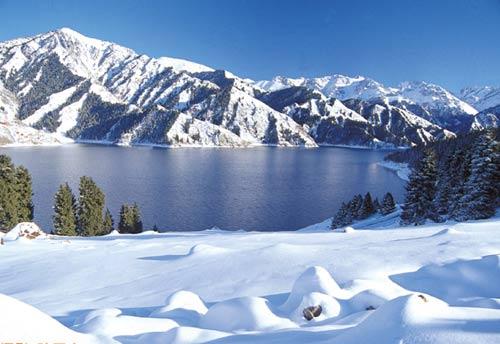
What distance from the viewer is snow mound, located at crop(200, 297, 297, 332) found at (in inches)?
313

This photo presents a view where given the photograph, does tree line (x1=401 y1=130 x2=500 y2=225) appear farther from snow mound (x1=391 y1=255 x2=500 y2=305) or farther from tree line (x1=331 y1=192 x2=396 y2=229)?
snow mound (x1=391 y1=255 x2=500 y2=305)

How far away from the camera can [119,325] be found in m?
8.04

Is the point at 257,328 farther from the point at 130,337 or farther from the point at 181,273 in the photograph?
the point at 181,273

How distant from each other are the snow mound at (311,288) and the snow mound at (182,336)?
82.8 inches

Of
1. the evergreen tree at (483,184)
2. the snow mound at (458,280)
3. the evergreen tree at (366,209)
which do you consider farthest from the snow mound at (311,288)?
the evergreen tree at (366,209)

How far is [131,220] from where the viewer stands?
202ft

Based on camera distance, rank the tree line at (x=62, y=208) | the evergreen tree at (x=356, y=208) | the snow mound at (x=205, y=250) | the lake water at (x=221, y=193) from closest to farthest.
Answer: the snow mound at (x=205, y=250), the tree line at (x=62, y=208), the evergreen tree at (x=356, y=208), the lake water at (x=221, y=193)

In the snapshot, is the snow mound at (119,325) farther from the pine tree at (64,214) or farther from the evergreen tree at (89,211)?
the evergreen tree at (89,211)

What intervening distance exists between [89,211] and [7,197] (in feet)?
39.0

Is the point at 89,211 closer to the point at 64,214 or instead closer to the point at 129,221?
the point at 64,214

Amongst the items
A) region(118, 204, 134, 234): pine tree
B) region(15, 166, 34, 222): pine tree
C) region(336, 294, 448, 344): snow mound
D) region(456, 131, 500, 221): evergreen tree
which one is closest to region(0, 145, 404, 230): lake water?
region(15, 166, 34, 222): pine tree

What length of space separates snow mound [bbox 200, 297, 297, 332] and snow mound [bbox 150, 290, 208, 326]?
1.98 ft

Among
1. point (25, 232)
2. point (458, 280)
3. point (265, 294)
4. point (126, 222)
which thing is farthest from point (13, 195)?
point (458, 280)

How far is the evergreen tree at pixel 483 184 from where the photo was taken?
36.4 meters
